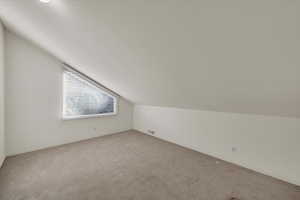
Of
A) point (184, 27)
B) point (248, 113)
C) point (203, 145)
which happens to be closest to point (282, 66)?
point (184, 27)

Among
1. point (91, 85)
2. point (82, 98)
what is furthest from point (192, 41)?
point (82, 98)

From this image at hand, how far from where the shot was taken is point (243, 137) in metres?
2.51

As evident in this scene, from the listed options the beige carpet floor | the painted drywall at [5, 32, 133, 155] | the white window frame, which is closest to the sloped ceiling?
the painted drywall at [5, 32, 133, 155]

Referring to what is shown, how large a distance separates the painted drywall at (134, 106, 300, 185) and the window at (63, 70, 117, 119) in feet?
5.49

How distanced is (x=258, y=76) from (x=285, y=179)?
5.87 feet

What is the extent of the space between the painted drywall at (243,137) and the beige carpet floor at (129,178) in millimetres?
178

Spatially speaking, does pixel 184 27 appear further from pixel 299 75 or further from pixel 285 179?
pixel 285 179

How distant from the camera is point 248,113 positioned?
243cm

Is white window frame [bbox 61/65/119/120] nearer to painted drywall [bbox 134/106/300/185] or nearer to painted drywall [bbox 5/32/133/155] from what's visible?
painted drywall [bbox 5/32/133/155]

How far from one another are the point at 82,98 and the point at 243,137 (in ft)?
11.4

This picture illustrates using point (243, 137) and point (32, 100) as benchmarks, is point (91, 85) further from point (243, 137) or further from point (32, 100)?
point (243, 137)

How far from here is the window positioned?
3.34 m

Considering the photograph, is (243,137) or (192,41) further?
(243,137)

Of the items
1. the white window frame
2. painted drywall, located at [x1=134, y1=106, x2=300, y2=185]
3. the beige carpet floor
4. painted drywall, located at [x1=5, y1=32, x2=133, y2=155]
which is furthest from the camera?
the white window frame
